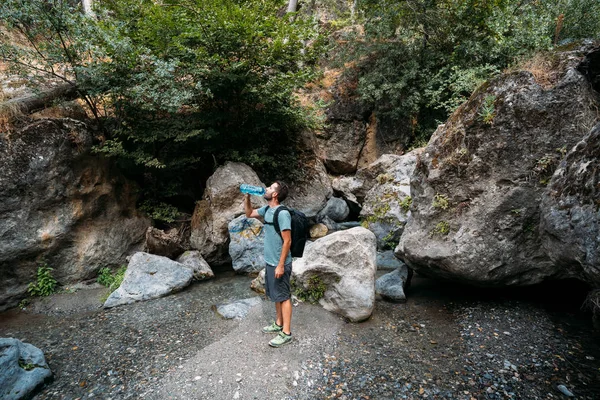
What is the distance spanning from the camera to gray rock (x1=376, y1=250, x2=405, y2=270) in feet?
27.8

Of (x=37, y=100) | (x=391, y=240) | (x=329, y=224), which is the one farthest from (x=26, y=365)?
(x=329, y=224)

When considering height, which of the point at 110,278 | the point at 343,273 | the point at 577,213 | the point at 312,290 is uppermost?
the point at 577,213

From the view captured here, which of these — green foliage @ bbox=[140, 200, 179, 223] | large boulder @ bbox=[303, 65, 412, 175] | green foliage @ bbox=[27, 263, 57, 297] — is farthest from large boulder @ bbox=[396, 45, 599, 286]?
large boulder @ bbox=[303, 65, 412, 175]

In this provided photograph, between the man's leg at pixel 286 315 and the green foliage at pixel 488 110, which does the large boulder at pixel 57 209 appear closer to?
the man's leg at pixel 286 315

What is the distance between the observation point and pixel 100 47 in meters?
7.98

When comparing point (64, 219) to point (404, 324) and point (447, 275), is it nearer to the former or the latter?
point (404, 324)

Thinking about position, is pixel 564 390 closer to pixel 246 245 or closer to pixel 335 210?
pixel 246 245

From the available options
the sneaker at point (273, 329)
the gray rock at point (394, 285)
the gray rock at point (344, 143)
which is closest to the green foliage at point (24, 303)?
the sneaker at point (273, 329)

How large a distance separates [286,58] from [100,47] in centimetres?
546

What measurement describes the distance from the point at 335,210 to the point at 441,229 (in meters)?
7.40

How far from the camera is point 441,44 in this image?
13.5m

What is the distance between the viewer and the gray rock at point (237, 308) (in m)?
6.11

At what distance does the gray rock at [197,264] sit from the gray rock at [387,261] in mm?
4901

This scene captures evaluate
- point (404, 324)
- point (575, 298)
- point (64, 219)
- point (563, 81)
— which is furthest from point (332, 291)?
point (64, 219)
